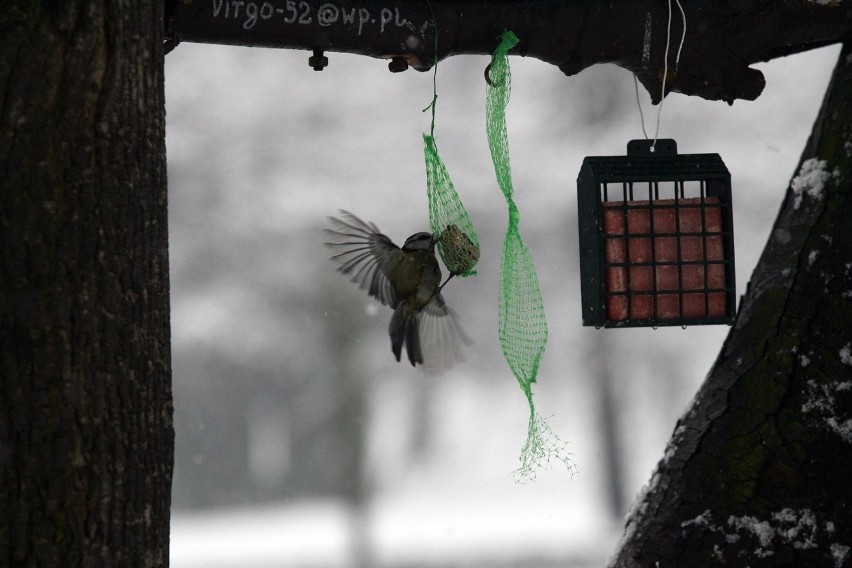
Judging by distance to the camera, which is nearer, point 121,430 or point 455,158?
point 121,430

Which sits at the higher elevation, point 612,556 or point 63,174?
point 63,174

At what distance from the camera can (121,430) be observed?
178 cm

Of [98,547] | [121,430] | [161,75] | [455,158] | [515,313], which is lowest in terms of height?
[98,547]

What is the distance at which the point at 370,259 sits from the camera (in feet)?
11.0

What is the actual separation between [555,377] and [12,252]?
10408 mm

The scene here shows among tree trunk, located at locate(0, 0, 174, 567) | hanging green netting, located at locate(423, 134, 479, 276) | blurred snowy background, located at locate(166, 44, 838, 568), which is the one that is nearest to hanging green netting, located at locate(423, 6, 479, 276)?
hanging green netting, located at locate(423, 134, 479, 276)

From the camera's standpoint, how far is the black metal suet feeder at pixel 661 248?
289cm

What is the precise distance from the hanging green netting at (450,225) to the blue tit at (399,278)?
0.13m

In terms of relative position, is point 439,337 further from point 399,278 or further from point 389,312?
point 389,312

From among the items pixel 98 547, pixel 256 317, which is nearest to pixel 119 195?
pixel 98 547

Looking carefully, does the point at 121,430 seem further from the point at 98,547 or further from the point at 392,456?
the point at 392,456

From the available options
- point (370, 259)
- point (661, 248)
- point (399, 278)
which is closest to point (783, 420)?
point (661, 248)

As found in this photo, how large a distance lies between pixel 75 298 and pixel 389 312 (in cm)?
900

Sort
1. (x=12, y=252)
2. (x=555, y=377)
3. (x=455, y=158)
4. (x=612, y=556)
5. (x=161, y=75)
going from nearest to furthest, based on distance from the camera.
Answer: (x=12, y=252) < (x=161, y=75) < (x=612, y=556) < (x=455, y=158) < (x=555, y=377)
